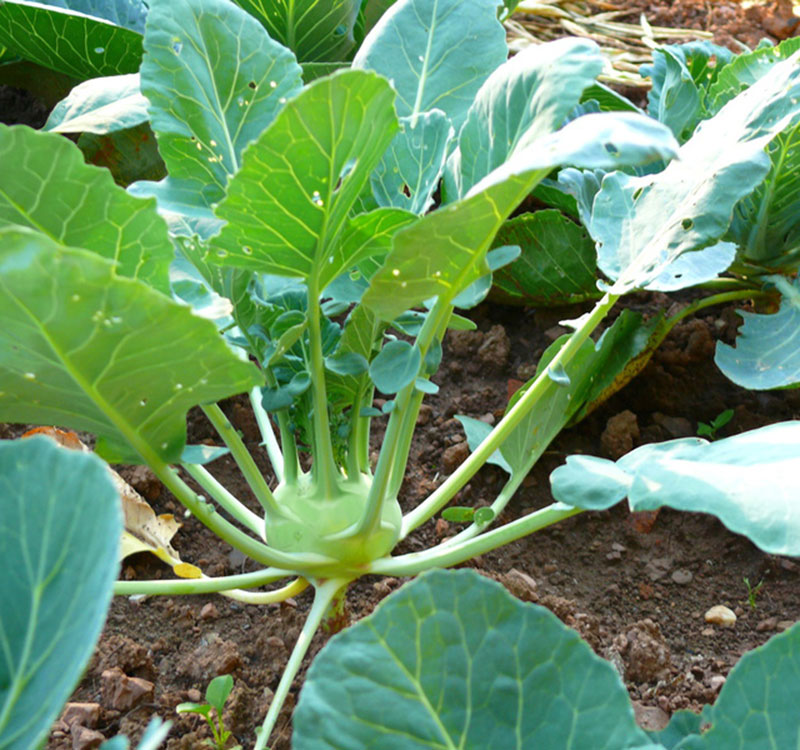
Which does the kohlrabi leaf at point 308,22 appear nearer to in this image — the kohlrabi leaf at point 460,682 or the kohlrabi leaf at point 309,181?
the kohlrabi leaf at point 309,181

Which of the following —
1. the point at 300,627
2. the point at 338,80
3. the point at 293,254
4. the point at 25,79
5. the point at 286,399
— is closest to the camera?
the point at 338,80

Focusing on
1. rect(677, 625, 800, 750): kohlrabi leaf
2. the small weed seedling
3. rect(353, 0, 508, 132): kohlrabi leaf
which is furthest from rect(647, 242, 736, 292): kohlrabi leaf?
the small weed seedling

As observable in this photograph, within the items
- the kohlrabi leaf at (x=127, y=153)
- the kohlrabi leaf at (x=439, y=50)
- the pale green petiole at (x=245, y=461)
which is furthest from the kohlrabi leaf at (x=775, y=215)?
the kohlrabi leaf at (x=127, y=153)

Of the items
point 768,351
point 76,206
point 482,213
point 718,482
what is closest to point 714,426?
point 768,351

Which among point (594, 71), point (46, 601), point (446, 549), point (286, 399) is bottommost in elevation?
point (446, 549)

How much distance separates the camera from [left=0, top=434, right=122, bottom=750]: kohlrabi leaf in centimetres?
47

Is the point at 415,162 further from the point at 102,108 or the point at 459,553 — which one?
the point at 102,108

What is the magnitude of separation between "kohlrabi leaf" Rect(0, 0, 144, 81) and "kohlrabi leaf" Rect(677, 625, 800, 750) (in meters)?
1.23

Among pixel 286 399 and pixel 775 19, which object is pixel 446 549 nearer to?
pixel 286 399

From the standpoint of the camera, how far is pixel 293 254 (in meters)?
0.82

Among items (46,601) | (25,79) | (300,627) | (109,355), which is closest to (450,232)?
(109,355)

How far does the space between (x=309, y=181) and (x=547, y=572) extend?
2.14 feet

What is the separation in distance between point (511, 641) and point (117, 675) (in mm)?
546

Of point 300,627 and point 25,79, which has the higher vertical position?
point 25,79
